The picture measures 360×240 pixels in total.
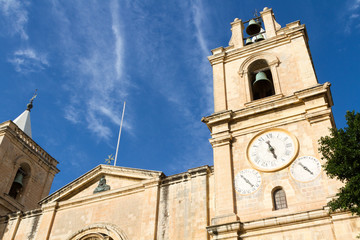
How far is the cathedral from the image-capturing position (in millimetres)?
13219

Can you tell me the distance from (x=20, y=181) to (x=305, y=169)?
1845 cm

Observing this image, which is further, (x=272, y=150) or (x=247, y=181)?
(x=272, y=150)

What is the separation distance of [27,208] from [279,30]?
724 inches

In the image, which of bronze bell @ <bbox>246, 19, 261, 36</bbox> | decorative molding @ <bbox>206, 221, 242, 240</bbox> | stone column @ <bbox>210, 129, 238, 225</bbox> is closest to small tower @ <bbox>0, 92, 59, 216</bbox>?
stone column @ <bbox>210, 129, 238, 225</bbox>

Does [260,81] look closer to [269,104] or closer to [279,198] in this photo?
[269,104]

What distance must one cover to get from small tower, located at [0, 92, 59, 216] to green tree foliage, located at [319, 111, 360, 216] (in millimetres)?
19191

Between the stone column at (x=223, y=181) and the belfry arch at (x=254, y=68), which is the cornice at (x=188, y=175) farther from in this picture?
the belfry arch at (x=254, y=68)

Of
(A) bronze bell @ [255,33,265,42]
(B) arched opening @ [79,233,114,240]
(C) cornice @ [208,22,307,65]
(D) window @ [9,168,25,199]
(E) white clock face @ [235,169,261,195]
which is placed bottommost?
(B) arched opening @ [79,233,114,240]

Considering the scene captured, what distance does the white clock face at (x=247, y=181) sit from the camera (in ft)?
47.3

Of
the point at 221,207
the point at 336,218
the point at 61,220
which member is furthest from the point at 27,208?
the point at 336,218

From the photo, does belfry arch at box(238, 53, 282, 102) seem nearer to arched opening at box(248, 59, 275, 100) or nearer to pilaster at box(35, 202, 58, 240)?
arched opening at box(248, 59, 275, 100)

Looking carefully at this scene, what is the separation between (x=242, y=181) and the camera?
583 inches

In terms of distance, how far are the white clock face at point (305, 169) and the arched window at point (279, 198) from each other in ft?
2.32

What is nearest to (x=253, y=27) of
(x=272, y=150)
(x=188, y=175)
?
(x=272, y=150)
